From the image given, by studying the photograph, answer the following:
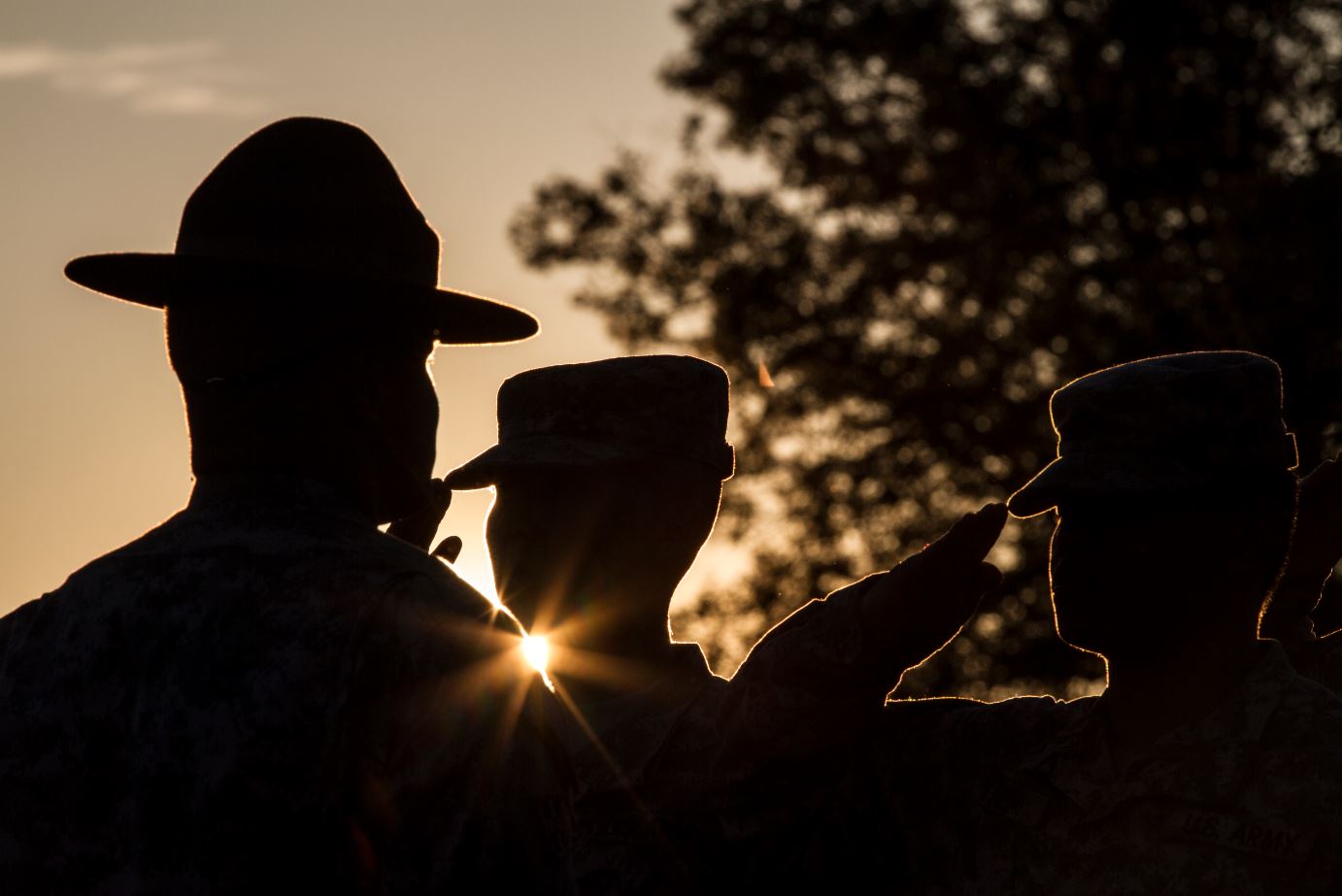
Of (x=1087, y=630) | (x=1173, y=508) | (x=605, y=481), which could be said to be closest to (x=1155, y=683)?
(x=1087, y=630)

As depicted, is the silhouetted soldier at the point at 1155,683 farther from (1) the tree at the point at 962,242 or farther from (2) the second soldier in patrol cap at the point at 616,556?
(1) the tree at the point at 962,242

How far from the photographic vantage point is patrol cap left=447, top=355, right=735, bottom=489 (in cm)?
522

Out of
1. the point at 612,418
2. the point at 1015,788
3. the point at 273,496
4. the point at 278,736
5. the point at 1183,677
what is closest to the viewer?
the point at 278,736

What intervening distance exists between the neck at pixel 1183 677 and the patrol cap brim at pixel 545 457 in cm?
143

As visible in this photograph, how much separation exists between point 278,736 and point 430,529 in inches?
65.0

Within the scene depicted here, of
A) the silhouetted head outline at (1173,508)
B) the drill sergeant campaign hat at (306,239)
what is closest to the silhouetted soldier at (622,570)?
the silhouetted head outline at (1173,508)

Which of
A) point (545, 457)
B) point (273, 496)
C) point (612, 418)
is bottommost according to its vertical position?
point (273, 496)

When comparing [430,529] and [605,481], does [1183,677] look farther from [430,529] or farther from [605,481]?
[430,529]

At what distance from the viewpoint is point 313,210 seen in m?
3.89

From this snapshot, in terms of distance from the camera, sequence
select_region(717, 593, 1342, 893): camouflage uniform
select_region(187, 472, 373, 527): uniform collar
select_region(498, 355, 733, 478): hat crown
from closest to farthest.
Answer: select_region(187, 472, 373, 527): uniform collar
select_region(717, 593, 1342, 893): camouflage uniform
select_region(498, 355, 733, 478): hat crown

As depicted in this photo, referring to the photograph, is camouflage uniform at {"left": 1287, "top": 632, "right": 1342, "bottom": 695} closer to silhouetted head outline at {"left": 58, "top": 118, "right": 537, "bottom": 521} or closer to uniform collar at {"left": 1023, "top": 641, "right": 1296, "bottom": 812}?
uniform collar at {"left": 1023, "top": 641, "right": 1296, "bottom": 812}

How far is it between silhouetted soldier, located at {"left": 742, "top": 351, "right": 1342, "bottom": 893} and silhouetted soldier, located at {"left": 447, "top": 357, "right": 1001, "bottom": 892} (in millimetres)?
468

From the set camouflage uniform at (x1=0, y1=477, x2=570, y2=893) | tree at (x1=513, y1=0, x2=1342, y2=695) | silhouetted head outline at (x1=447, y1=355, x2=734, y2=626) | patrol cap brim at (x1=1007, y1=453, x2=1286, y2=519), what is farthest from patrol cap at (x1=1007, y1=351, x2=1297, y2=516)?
tree at (x1=513, y1=0, x2=1342, y2=695)

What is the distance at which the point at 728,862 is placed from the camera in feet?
15.2
